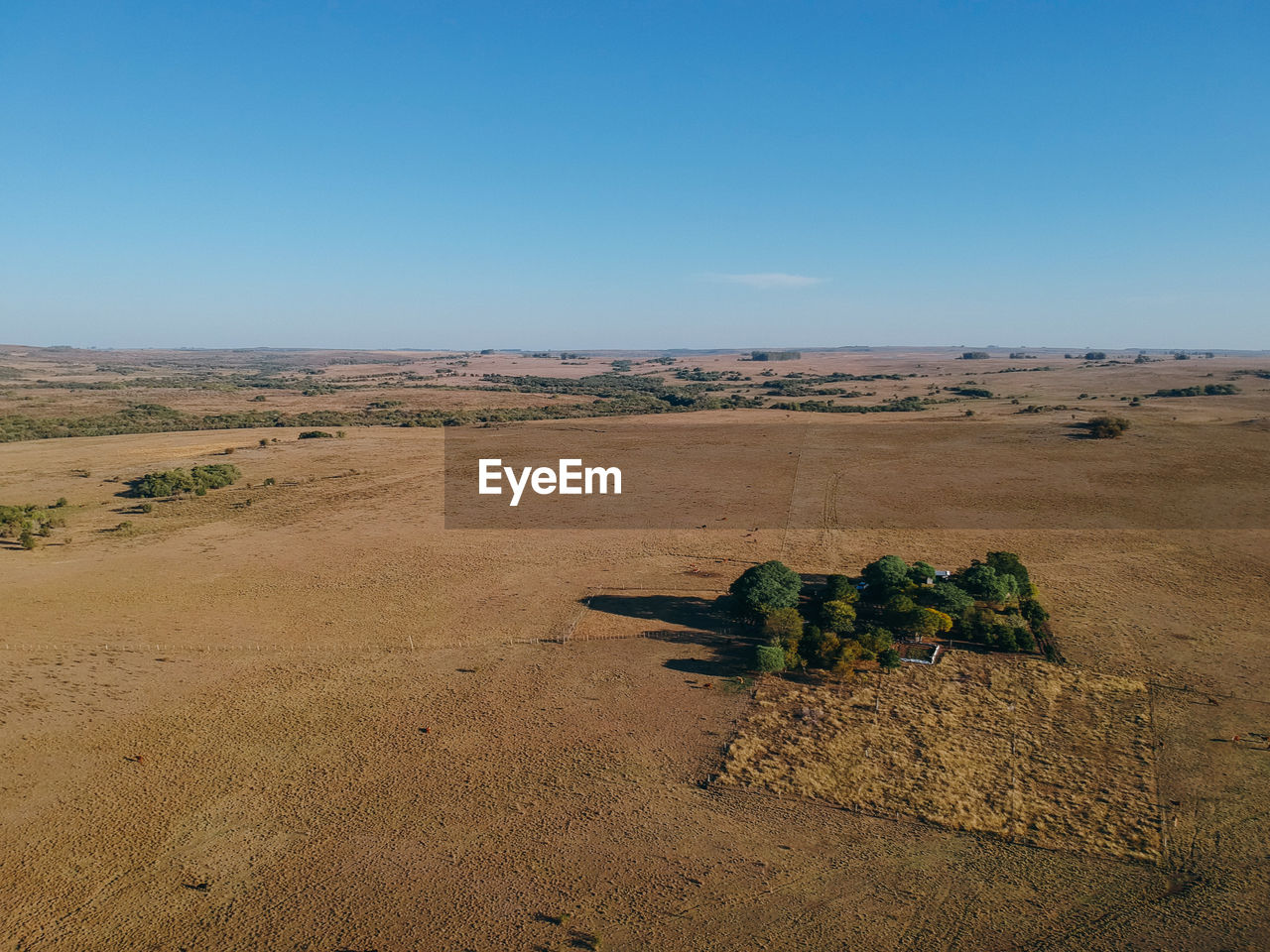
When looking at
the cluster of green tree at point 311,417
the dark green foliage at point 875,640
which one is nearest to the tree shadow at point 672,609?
the dark green foliage at point 875,640

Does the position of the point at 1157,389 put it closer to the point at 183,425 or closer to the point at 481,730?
the point at 481,730

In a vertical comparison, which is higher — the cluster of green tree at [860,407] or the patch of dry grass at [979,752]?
the cluster of green tree at [860,407]

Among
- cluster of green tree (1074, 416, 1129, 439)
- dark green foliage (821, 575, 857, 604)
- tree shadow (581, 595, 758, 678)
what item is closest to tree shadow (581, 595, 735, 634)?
tree shadow (581, 595, 758, 678)

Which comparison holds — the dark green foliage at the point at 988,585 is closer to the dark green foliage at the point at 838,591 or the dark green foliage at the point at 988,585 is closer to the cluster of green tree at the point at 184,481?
the dark green foliage at the point at 838,591

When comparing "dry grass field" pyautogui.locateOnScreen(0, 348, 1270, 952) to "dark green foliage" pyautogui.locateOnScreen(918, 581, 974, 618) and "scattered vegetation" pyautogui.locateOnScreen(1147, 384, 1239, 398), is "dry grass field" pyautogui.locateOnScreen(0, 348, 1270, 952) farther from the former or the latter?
"scattered vegetation" pyautogui.locateOnScreen(1147, 384, 1239, 398)

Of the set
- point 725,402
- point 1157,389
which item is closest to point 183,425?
point 725,402

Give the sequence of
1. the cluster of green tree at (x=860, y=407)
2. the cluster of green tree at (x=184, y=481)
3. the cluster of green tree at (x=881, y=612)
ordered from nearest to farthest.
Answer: the cluster of green tree at (x=881, y=612) < the cluster of green tree at (x=184, y=481) < the cluster of green tree at (x=860, y=407)

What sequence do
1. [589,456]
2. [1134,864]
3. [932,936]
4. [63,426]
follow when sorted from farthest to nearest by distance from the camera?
[63,426], [589,456], [1134,864], [932,936]
